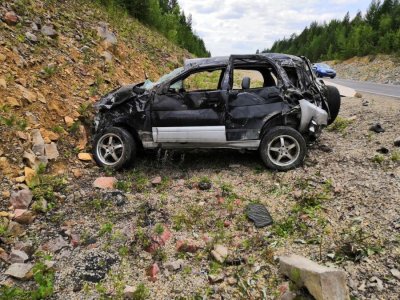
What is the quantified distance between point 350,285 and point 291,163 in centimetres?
289

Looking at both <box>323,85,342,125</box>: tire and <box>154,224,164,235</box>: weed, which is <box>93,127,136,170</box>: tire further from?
<box>323,85,342,125</box>: tire

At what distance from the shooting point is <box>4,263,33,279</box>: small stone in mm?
4312

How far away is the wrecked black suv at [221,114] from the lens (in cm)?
666

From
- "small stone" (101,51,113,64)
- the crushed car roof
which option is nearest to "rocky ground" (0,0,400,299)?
the crushed car roof

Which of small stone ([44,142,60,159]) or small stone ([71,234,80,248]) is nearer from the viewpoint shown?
small stone ([71,234,80,248])

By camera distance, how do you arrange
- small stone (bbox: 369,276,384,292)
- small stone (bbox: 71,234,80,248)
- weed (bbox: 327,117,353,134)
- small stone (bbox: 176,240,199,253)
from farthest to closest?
weed (bbox: 327,117,353,134), small stone (bbox: 71,234,80,248), small stone (bbox: 176,240,199,253), small stone (bbox: 369,276,384,292)

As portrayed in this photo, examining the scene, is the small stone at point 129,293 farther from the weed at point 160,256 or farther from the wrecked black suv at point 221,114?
the wrecked black suv at point 221,114

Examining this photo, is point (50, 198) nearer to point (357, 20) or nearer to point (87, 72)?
point (87, 72)

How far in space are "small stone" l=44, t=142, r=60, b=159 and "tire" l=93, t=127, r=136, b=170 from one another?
67 centimetres

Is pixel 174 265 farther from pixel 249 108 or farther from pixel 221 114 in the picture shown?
pixel 249 108

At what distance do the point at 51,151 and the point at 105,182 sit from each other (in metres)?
1.29

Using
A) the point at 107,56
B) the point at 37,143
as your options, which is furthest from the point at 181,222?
the point at 107,56

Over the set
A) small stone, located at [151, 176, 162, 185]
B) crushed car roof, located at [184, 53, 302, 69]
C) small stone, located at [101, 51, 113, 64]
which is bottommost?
small stone, located at [151, 176, 162, 185]

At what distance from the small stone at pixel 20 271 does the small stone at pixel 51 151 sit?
2693 millimetres
